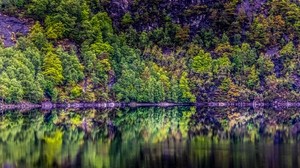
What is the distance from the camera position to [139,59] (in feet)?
594

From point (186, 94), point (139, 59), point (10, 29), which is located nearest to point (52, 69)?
point (10, 29)

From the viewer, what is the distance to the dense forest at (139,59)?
156750 millimetres

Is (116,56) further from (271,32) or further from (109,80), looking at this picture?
(271,32)

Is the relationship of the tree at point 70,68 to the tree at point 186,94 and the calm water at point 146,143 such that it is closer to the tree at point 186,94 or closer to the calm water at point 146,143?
the tree at point 186,94

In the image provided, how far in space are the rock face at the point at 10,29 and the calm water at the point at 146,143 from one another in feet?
217

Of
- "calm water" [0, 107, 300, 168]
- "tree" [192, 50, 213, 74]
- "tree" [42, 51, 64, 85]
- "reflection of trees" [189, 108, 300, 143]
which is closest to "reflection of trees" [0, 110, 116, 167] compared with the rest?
"calm water" [0, 107, 300, 168]

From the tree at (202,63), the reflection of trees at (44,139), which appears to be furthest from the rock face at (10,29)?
the reflection of trees at (44,139)

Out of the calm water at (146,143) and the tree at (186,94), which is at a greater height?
the tree at (186,94)

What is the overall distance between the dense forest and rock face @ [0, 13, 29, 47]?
2226 millimetres

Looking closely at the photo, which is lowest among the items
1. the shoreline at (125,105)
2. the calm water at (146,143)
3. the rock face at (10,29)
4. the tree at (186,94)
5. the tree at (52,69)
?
the calm water at (146,143)

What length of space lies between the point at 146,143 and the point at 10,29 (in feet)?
353

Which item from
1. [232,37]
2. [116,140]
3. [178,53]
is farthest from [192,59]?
[116,140]

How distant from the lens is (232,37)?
19912 centimetres

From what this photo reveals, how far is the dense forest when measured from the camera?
157 meters
